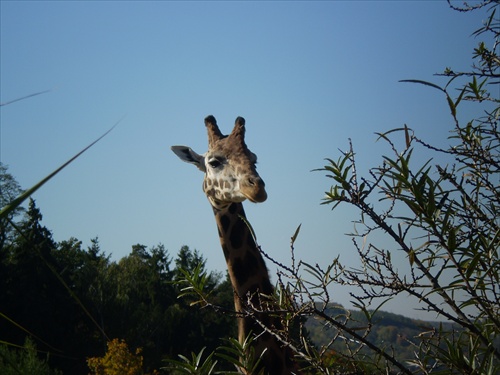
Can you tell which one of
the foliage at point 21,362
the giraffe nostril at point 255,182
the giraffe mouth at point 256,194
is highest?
the giraffe nostril at point 255,182

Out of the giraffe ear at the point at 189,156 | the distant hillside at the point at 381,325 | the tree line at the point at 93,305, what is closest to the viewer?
the distant hillside at the point at 381,325

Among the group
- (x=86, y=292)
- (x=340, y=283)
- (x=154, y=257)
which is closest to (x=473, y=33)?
(x=340, y=283)

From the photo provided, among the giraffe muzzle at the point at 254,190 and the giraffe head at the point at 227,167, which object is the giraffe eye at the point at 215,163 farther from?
the giraffe muzzle at the point at 254,190

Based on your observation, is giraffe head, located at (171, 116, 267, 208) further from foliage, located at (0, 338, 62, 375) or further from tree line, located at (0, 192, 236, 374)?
tree line, located at (0, 192, 236, 374)

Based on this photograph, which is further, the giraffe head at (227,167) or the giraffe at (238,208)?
the giraffe head at (227,167)

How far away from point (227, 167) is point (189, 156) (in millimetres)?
905

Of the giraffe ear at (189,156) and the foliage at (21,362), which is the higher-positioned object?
the giraffe ear at (189,156)

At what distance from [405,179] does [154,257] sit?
38.0 metres

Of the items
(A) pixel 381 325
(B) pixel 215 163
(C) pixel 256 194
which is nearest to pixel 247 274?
(C) pixel 256 194

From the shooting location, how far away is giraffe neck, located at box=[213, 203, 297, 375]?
13.9 feet

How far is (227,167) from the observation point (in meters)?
5.64

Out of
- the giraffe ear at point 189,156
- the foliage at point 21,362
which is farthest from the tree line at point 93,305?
the giraffe ear at point 189,156

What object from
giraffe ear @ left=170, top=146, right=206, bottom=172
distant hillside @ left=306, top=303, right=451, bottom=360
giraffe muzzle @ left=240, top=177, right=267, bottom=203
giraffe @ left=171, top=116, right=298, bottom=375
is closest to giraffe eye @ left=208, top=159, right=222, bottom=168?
giraffe @ left=171, top=116, right=298, bottom=375

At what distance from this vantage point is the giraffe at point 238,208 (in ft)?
14.1
